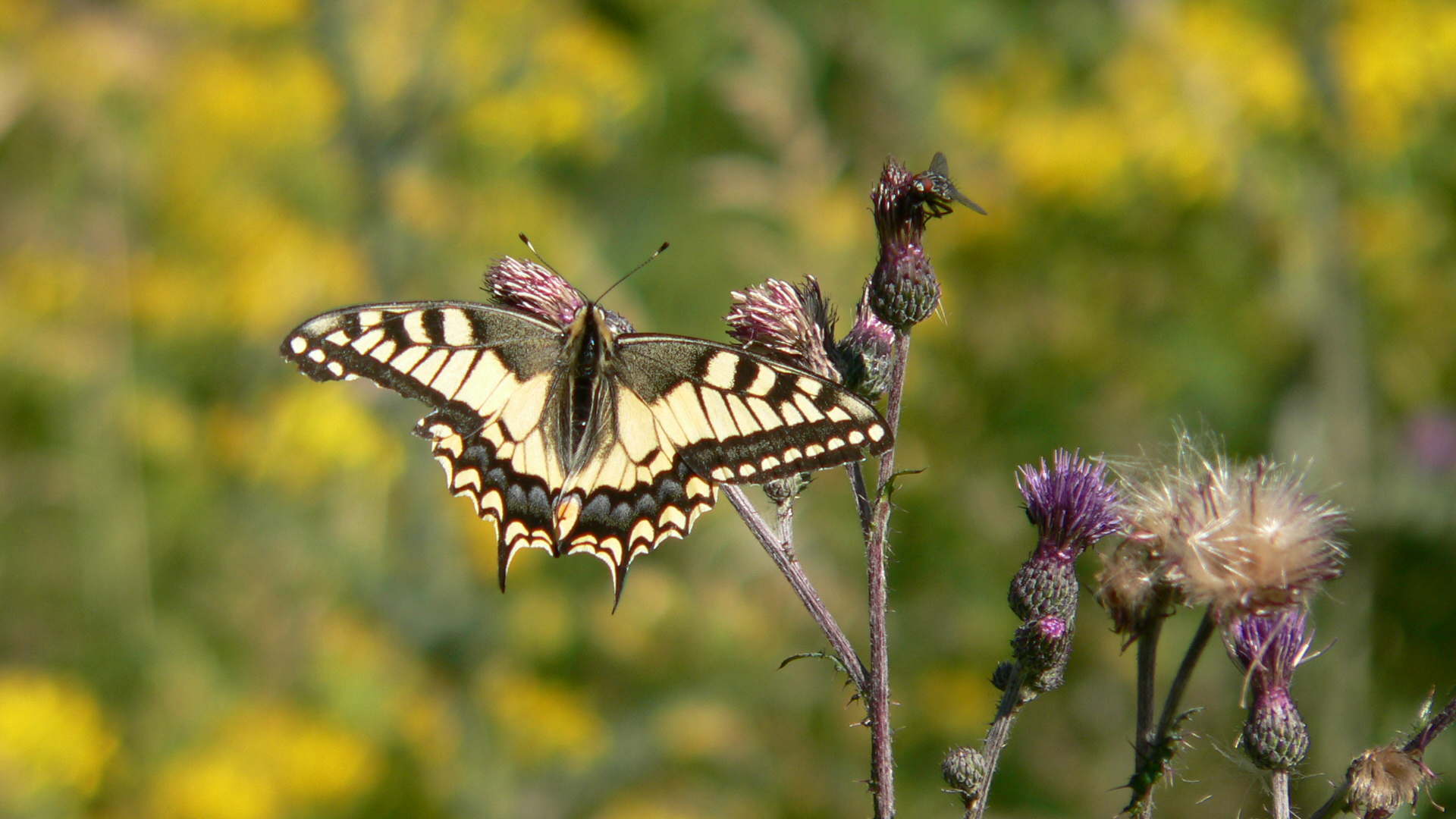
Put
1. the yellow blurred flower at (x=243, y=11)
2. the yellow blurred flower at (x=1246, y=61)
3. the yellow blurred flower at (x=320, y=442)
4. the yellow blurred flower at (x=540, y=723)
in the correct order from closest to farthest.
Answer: the yellow blurred flower at (x=540, y=723)
the yellow blurred flower at (x=320, y=442)
the yellow blurred flower at (x=1246, y=61)
the yellow blurred flower at (x=243, y=11)

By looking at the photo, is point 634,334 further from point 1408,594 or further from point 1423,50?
point 1423,50

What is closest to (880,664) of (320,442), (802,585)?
(802,585)

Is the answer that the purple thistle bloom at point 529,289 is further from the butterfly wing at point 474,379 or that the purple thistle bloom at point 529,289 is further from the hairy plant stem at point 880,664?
the hairy plant stem at point 880,664

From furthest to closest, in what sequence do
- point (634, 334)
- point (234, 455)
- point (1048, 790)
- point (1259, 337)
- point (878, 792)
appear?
point (234, 455) → point (1259, 337) → point (1048, 790) → point (634, 334) → point (878, 792)

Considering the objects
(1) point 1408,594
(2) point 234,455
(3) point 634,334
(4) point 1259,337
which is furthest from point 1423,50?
(2) point 234,455

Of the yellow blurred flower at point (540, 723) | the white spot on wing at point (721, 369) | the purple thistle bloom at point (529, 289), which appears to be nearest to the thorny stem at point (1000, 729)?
the white spot on wing at point (721, 369)

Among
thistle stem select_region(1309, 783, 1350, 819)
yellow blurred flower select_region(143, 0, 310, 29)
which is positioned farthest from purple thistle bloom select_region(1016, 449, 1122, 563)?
yellow blurred flower select_region(143, 0, 310, 29)
